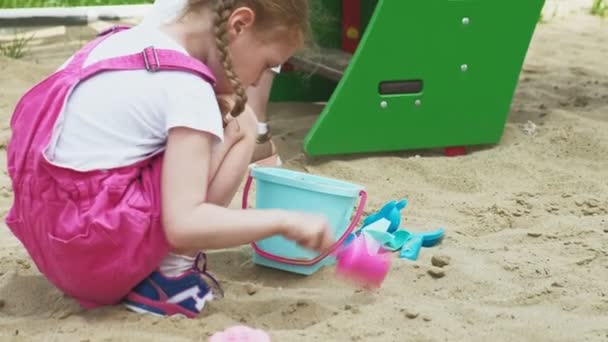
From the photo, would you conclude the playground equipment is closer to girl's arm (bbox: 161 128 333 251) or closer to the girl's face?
the girl's face

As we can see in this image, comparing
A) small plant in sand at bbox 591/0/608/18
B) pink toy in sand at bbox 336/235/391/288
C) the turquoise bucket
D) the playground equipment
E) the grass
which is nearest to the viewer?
pink toy in sand at bbox 336/235/391/288

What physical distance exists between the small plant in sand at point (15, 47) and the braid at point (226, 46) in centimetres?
236

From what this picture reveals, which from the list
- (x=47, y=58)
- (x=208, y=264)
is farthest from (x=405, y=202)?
(x=47, y=58)

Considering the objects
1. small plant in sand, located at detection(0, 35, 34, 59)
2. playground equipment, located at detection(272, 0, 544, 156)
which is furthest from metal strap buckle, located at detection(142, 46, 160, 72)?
small plant in sand, located at detection(0, 35, 34, 59)

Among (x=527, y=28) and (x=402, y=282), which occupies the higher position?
(x=527, y=28)

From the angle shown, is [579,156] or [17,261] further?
[579,156]

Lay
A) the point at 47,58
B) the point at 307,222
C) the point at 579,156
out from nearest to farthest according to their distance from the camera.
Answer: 1. the point at 307,222
2. the point at 579,156
3. the point at 47,58

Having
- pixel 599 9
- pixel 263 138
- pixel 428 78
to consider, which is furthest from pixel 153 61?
pixel 599 9

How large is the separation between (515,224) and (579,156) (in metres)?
0.57

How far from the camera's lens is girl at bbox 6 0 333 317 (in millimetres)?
1505

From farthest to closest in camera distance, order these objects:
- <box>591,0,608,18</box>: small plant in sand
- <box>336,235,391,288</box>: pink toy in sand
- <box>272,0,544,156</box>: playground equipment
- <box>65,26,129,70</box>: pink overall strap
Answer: <box>591,0,608,18</box>: small plant in sand → <box>272,0,544,156</box>: playground equipment → <box>336,235,391,288</box>: pink toy in sand → <box>65,26,129,70</box>: pink overall strap

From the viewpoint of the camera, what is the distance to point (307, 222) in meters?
1.52

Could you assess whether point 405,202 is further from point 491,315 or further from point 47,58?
point 47,58

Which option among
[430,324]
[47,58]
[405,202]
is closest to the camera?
[430,324]
